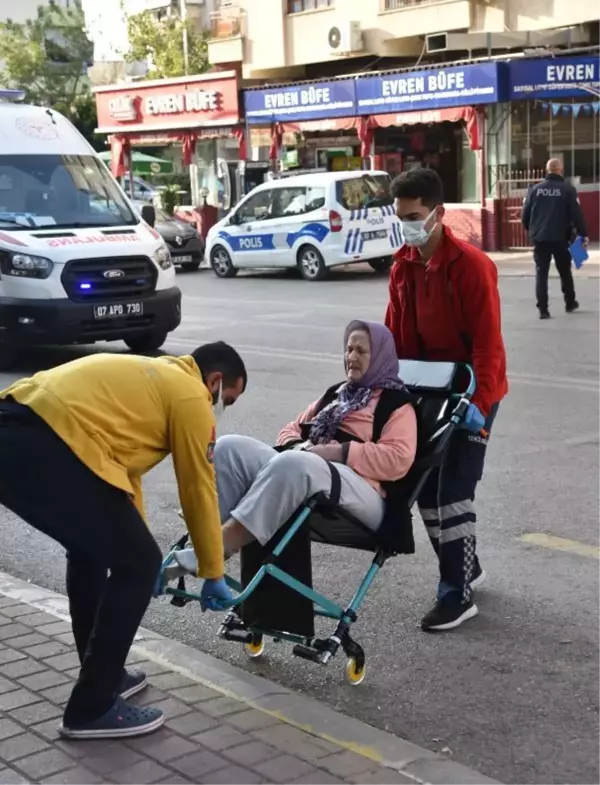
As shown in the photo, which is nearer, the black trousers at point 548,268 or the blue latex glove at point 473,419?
the blue latex glove at point 473,419

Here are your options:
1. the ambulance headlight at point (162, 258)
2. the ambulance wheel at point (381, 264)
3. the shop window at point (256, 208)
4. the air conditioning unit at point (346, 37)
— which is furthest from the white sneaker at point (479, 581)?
the air conditioning unit at point (346, 37)

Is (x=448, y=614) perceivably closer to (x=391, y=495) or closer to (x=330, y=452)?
(x=391, y=495)

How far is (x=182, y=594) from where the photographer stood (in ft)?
14.5

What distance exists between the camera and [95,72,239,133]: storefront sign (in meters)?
31.2

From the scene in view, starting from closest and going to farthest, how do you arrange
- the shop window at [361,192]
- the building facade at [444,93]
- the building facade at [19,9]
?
the shop window at [361,192] < the building facade at [444,93] < the building facade at [19,9]

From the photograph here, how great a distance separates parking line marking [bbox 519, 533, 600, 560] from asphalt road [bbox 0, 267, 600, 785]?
16 mm

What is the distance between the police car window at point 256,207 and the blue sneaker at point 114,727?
18.1 m

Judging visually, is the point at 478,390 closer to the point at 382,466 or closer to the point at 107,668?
the point at 382,466

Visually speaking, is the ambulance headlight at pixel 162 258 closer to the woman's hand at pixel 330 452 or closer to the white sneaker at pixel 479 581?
the white sneaker at pixel 479 581

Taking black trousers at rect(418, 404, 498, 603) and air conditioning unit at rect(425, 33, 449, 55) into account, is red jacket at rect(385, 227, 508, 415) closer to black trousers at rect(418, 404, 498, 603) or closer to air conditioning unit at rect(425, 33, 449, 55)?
black trousers at rect(418, 404, 498, 603)

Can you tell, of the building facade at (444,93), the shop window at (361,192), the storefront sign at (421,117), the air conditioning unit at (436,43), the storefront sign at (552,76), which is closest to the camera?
the shop window at (361,192)

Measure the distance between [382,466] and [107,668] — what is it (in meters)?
1.39

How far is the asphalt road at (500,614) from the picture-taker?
398 cm

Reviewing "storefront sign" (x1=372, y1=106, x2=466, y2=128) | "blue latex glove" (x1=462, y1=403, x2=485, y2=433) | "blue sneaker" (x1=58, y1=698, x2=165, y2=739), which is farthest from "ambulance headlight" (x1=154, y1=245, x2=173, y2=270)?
"storefront sign" (x1=372, y1=106, x2=466, y2=128)
